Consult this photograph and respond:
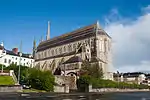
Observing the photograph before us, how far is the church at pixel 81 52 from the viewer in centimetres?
11288

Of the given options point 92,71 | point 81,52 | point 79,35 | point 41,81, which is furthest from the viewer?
point 79,35

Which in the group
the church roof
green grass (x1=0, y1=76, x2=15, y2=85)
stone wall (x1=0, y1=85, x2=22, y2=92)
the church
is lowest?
stone wall (x1=0, y1=85, x2=22, y2=92)

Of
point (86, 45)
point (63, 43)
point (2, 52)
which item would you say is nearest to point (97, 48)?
point (86, 45)

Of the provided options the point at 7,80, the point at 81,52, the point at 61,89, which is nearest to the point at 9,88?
the point at 7,80

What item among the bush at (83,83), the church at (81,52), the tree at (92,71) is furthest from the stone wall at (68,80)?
the church at (81,52)

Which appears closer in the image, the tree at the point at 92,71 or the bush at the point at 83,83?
the bush at the point at 83,83

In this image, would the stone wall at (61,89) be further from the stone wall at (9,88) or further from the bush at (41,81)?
Result: the stone wall at (9,88)

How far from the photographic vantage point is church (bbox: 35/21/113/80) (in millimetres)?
112875

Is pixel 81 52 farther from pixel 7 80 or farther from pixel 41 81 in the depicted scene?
pixel 41 81

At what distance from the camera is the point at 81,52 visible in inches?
4798

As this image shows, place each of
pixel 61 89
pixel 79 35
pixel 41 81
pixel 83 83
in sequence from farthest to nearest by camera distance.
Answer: pixel 79 35, pixel 83 83, pixel 61 89, pixel 41 81

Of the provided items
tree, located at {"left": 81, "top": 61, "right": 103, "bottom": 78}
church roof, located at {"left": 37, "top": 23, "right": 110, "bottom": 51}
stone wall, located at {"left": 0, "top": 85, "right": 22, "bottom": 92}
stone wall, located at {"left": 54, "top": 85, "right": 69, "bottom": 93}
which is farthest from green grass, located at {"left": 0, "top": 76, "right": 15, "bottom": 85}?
church roof, located at {"left": 37, "top": 23, "right": 110, "bottom": 51}

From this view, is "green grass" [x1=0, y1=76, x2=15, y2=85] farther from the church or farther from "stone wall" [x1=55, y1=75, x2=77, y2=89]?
the church

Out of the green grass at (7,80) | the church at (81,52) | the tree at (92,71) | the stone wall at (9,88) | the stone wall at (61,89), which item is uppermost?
the church at (81,52)
